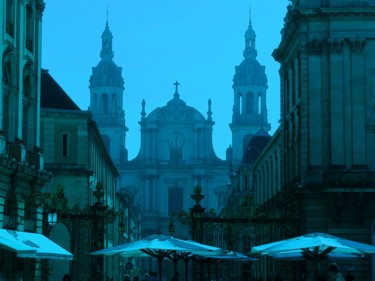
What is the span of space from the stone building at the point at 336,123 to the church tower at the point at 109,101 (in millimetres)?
98551

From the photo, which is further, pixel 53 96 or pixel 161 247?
pixel 53 96

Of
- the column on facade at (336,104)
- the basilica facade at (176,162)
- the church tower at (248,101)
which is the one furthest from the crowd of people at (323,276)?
the church tower at (248,101)

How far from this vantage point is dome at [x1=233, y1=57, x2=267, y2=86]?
145875 millimetres

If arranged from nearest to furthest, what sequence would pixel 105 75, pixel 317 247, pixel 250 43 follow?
pixel 317 247
pixel 105 75
pixel 250 43

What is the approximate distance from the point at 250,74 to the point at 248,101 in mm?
3786

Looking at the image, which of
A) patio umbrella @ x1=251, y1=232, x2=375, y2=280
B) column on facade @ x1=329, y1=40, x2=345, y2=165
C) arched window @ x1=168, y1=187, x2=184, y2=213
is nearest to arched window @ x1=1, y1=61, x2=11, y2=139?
patio umbrella @ x1=251, y1=232, x2=375, y2=280

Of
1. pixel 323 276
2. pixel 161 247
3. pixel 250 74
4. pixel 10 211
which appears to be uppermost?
pixel 250 74

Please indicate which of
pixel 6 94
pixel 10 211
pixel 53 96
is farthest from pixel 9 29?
pixel 53 96

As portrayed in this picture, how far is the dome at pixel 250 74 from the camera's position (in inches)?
5743

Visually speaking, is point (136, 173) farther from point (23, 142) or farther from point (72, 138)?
point (23, 142)

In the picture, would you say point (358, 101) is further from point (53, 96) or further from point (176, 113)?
point (176, 113)

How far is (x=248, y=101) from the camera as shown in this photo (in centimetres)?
14575

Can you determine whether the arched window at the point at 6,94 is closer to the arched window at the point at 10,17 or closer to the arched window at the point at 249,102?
the arched window at the point at 10,17

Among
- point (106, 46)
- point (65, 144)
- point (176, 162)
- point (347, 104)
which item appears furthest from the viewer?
point (106, 46)
